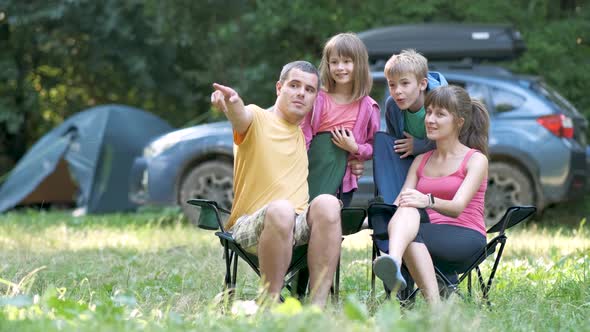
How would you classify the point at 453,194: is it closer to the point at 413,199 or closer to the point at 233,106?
the point at 413,199

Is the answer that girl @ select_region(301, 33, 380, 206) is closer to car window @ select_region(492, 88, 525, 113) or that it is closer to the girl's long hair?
the girl's long hair

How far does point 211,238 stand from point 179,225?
3.22 feet

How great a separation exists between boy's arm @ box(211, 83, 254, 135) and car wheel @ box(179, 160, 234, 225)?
4.59 metres

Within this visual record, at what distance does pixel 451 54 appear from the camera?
875 centimetres

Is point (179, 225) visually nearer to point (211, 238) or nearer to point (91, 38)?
point (211, 238)

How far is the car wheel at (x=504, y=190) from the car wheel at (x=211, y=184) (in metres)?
2.30

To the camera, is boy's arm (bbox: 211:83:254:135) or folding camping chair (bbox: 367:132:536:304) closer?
boy's arm (bbox: 211:83:254:135)

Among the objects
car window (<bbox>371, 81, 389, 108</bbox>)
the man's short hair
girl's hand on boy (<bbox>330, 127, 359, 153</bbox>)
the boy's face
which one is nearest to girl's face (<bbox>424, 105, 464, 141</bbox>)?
the boy's face

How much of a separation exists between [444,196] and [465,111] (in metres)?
0.38

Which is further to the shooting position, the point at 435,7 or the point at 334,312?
the point at 435,7

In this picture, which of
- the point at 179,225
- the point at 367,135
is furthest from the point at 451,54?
the point at 367,135

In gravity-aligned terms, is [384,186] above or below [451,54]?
below

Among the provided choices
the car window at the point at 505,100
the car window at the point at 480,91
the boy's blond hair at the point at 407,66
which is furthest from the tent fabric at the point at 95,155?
the boy's blond hair at the point at 407,66

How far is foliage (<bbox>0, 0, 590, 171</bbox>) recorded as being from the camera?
1103cm
